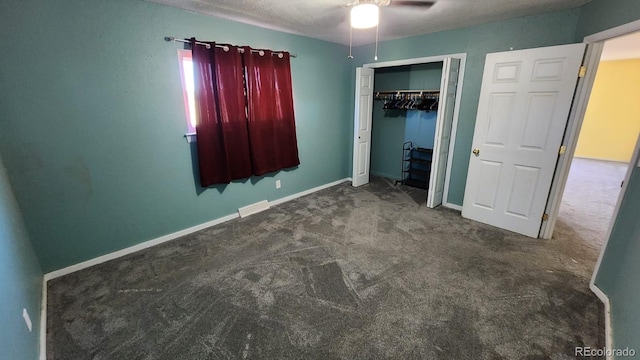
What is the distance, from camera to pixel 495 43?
3.00 meters

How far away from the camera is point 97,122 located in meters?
2.29

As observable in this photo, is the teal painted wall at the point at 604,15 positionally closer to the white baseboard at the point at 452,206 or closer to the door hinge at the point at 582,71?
the door hinge at the point at 582,71

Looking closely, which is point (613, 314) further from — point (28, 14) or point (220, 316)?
point (28, 14)

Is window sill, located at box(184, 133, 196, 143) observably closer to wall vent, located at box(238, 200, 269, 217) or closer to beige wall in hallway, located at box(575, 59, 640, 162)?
wall vent, located at box(238, 200, 269, 217)

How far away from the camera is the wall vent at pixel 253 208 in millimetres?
3477

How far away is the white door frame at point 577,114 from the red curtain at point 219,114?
11.4 feet

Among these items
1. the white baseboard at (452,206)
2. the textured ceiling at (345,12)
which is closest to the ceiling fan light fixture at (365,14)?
the textured ceiling at (345,12)

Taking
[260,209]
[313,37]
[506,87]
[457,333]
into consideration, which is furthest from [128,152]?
[506,87]

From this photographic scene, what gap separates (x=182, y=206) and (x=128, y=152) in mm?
794

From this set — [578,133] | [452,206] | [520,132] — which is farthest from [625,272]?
[452,206]

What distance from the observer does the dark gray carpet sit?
1.63 metres

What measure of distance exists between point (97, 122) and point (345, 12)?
2.58 meters

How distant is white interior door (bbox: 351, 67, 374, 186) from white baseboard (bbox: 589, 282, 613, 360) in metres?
3.17

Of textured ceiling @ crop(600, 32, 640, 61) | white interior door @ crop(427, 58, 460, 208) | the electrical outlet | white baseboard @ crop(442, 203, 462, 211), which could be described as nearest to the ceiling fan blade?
white interior door @ crop(427, 58, 460, 208)
